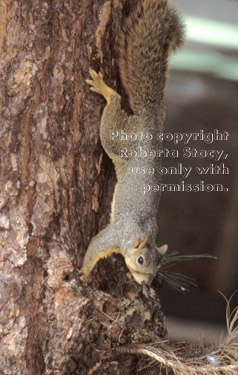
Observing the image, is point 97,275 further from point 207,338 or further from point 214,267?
point 214,267

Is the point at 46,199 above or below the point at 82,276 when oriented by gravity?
above

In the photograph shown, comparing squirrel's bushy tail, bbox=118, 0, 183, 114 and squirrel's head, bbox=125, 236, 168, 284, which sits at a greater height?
squirrel's bushy tail, bbox=118, 0, 183, 114

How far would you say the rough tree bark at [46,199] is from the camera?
87 centimetres

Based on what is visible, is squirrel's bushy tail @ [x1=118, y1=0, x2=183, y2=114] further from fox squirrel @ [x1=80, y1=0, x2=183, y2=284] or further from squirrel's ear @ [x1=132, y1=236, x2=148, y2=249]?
squirrel's ear @ [x1=132, y1=236, x2=148, y2=249]

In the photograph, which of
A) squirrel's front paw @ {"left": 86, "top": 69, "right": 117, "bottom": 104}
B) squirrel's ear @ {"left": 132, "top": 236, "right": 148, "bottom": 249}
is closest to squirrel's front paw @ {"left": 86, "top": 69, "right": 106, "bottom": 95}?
squirrel's front paw @ {"left": 86, "top": 69, "right": 117, "bottom": 104}

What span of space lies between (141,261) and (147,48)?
50 centimetres

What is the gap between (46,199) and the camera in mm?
895

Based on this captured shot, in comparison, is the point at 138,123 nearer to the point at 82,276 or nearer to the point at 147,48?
the point at 147,48

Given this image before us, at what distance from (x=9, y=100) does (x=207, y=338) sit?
748 mm

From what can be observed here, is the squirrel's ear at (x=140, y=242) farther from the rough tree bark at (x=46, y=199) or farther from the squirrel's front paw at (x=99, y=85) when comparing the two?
the squirrel's front paw at (x=99, y=85)

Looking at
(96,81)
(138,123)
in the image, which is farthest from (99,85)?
(138,123)

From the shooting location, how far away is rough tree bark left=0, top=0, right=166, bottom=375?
0.87m

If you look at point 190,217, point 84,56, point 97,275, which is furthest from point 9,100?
point 190,217

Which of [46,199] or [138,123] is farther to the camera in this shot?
[138,123]
